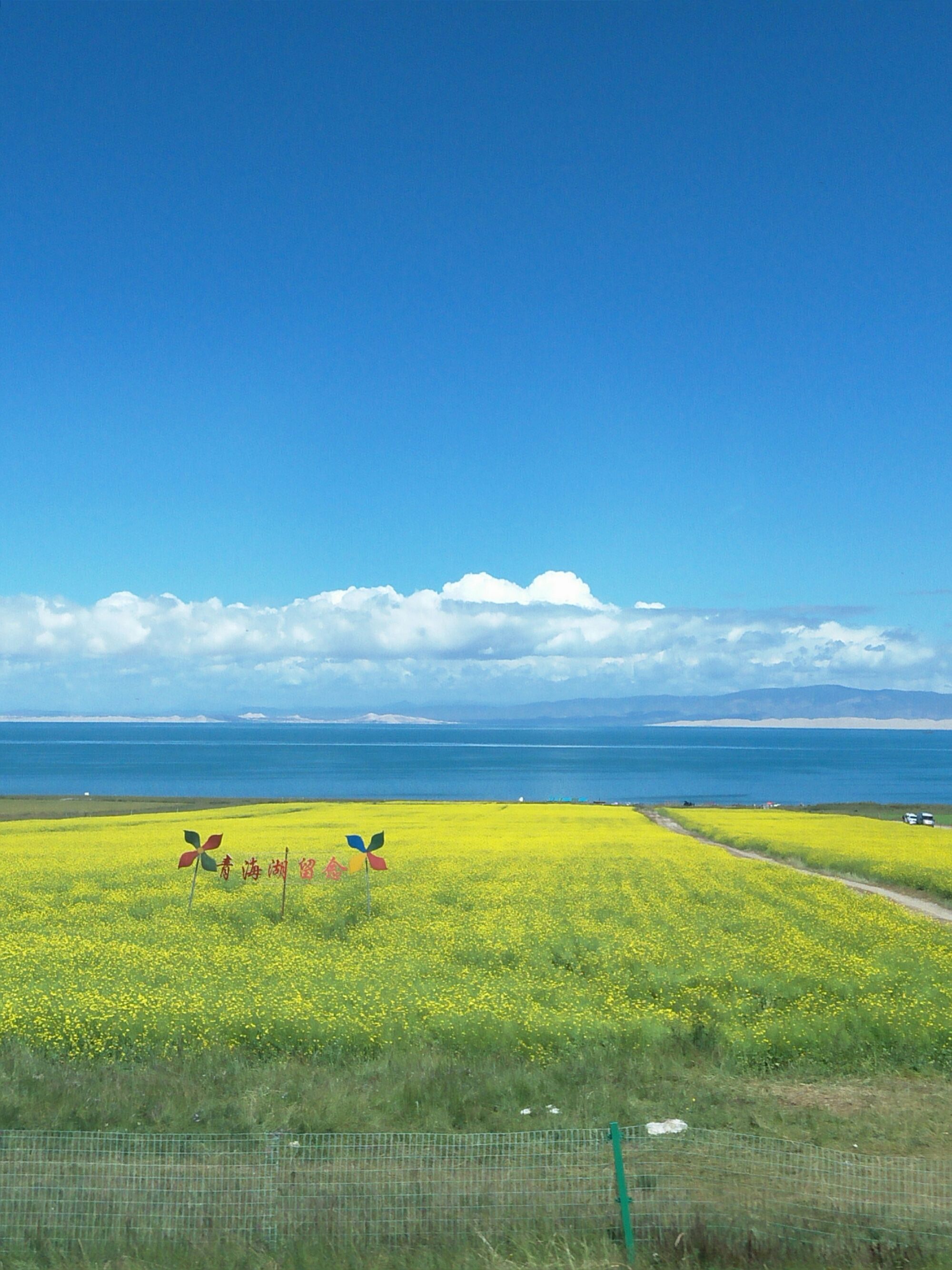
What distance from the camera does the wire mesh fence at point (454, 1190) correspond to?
889 cm

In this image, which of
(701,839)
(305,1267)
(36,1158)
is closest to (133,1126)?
(36,1158)

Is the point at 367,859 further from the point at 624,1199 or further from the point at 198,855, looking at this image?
the point at 624,1199

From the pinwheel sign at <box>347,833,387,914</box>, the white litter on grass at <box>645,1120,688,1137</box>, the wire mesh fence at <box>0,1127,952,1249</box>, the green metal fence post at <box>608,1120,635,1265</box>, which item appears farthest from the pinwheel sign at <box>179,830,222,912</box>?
the green metal fence post at <box>608,1120,635,1265</box>

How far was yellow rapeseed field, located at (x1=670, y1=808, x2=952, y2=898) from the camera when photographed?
35.2 metres

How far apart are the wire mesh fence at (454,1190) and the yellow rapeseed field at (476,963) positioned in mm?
3472

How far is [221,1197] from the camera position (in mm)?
9445

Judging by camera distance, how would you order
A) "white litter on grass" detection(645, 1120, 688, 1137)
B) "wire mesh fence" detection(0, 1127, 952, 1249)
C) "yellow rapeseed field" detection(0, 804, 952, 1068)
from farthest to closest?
"yellow rapeseed field" detection(0, 804, 952, 1068) < "white litter on grass" detection(645, 1120, 688, 1137) < "wire mesh fence" detection(0, 1127, 952, 1249)

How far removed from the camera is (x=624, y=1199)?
8.66 m

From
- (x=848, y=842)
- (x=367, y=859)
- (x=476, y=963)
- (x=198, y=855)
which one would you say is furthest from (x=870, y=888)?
(x=198, y=855)

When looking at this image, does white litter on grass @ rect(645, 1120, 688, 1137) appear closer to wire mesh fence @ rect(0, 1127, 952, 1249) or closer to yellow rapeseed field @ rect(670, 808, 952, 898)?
wire mesh fence @ rect(0, 1127, 952, 1249)

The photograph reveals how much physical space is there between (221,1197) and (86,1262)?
1.54 meters

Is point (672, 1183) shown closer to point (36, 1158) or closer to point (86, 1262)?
point (86, 1262)

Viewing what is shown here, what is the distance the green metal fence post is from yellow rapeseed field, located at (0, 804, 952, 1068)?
5117mm

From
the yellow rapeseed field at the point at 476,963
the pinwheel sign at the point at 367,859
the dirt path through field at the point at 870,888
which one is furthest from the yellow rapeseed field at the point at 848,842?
the pinwheel sign at the point at 367,859
